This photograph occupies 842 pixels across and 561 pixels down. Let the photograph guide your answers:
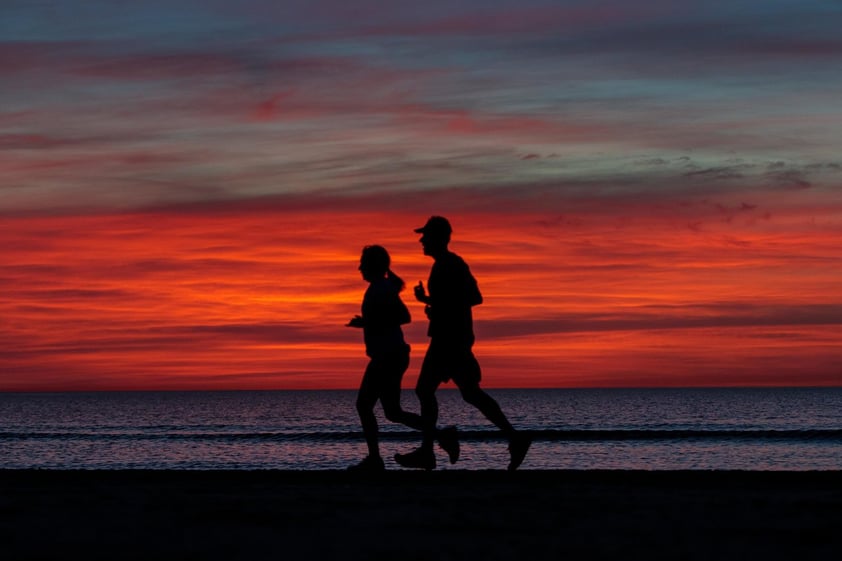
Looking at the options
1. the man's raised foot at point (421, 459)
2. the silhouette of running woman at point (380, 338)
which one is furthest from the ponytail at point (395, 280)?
the man's raised foot at point (421, 459)

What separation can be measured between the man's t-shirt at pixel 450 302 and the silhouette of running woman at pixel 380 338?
268mm

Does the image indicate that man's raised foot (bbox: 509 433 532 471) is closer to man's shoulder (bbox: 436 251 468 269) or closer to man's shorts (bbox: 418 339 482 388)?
man's shorts (bbox: 418 339 482 388)

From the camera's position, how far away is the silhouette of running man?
381 inches

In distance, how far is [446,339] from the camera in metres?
9.68

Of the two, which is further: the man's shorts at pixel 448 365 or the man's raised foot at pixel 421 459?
the man's raised foot at pixel 421 459

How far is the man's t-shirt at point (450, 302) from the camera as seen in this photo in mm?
9711
